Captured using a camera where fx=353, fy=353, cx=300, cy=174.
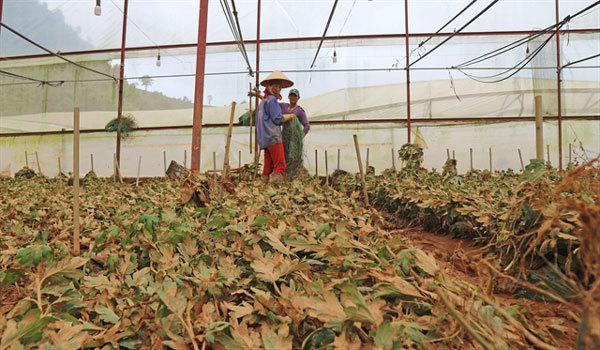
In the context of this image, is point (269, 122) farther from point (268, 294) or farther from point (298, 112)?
point (268, 294)

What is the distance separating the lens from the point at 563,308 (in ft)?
3.74

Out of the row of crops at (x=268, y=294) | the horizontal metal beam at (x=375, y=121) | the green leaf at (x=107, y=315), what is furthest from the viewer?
the horizontal metal beam at (x=375, y=121)

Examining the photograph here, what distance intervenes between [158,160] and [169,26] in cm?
523

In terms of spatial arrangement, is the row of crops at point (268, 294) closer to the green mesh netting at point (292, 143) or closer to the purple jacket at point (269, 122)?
the purple jacket at point (269, 122)

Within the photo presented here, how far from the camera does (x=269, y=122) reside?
18.6ft

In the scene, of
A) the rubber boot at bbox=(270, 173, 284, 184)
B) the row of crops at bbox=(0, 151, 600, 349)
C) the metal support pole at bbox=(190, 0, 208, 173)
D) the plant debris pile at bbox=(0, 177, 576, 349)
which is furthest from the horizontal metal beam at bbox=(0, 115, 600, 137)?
the plant debris pile at bbox=(0, 177, 576, 349)

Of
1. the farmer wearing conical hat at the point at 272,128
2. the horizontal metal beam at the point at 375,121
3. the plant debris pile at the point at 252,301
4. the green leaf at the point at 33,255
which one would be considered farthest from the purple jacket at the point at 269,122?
the horizontal metal beam at the point at 375,121

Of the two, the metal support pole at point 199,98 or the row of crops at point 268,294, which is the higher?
the metal support pole at point 199,98

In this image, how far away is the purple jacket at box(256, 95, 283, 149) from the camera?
219 inches

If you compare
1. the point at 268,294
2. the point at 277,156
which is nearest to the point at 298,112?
the point at 277,156

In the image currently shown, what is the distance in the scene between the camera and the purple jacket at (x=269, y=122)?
5555mm

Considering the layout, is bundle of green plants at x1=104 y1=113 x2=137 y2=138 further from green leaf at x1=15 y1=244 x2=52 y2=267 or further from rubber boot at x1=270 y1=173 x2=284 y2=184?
green leaf at x1=15 y1=244 x2=52 y2=267

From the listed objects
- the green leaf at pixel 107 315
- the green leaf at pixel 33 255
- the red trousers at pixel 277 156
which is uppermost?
the red trousers at pixel 277 156

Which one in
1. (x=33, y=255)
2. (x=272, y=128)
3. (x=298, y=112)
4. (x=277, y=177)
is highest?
(x=298, y=112)
